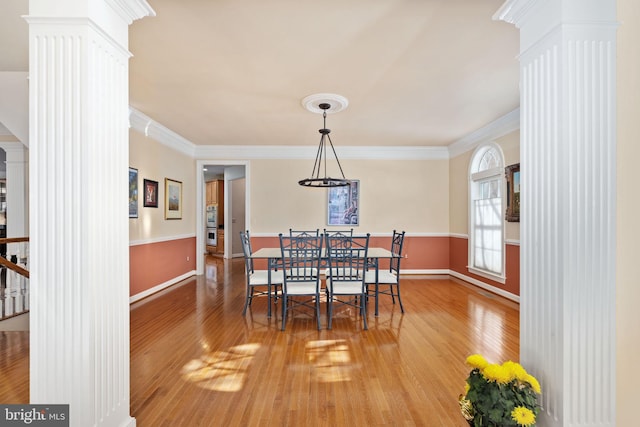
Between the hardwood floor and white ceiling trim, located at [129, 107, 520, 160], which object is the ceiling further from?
the hardwood floor

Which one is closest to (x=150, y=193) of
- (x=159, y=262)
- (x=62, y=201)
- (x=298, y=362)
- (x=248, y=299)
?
(x=159, y=262)

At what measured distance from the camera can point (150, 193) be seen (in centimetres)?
486

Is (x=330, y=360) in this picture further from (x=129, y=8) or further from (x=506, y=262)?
(x=506, y=262)

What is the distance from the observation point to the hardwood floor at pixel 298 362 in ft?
6.41

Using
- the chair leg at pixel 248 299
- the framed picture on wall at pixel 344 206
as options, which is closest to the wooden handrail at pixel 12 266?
the chair leg at pixel 248 299

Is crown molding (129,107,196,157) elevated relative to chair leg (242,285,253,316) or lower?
elevated

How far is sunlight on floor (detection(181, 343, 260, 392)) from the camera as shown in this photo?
226 cm

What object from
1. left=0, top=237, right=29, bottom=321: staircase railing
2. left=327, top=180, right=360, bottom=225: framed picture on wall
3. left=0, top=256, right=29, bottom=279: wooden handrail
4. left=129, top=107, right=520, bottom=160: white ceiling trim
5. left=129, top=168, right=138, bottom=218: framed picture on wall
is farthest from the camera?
left=327, top=180, right=360, bottom=225: framed picture on wall

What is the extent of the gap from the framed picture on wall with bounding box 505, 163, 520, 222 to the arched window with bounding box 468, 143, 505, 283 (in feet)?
0.63

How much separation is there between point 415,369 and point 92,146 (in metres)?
2.55

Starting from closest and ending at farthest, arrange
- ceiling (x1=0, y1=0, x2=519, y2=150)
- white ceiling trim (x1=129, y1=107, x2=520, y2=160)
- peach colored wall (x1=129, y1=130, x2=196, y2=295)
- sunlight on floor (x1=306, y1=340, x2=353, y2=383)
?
A: ceiling (x1=0, y1=0, x2=519, y2=150), sunlight on floor (x1=306, y1=340, x2=353, y2=383), peach colored wall (x1=129, y1=130, x2=196, y2=295), white ceiling trim (x1=129, y1=107, x2=520, y2=160)

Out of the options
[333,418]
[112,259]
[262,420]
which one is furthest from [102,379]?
[333,418]

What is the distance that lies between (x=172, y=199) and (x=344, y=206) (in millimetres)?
3183

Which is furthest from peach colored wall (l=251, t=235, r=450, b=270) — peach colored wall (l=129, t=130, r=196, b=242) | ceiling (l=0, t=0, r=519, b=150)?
ceiling (l=0, t=0, r=519, b=150)
